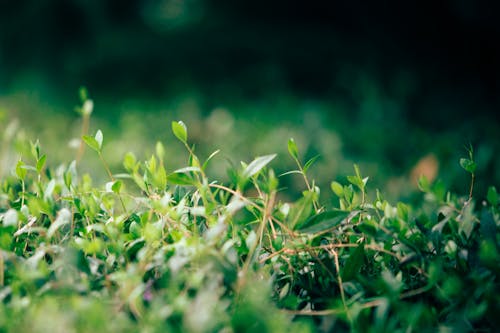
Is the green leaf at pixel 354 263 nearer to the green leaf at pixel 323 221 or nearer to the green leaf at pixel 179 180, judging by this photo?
the green leaf at pixel 323 221

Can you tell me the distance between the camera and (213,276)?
2.96 ft

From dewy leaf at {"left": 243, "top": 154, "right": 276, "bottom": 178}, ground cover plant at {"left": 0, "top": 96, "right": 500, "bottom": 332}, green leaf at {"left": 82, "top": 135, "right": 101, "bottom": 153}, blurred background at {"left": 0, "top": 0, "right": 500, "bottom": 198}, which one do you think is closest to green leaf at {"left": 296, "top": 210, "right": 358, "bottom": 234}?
ground cover plant at {"left": 0, "top": 96, "right": 500, "bottom": 332}

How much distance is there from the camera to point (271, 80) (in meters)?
6.71

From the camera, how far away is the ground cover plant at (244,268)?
0.83 m

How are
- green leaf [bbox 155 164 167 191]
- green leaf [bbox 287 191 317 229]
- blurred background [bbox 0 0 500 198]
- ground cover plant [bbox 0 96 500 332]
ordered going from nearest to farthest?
ground cover plant [bbox 0 96 500 332] < green leaf [bbox 287 191 317 229] < green leaf [bbox 155 164 167 191] < blurred background [bbox 0 0 500 198]

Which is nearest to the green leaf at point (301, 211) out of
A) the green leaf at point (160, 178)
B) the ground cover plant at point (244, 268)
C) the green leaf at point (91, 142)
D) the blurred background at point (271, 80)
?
the ground cover plant at point (244, 268)

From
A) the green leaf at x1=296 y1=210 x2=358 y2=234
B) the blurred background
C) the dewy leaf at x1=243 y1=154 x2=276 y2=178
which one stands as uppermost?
the dewy leaf at x1=243 y1=154 x2=276 y2=178

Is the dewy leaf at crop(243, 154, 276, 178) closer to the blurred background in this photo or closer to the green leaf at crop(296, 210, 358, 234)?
the green leaf at crop(296, 210, 358, 234)

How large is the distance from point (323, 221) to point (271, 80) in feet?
19.1

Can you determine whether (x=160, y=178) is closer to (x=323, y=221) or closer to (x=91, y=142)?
(x=91, y=142)

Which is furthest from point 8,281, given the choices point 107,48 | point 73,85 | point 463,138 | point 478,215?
point 107,48

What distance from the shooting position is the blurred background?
4.43m

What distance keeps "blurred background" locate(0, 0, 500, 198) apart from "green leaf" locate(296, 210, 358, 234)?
108 inches

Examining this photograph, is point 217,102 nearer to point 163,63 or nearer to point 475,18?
point 163,63
